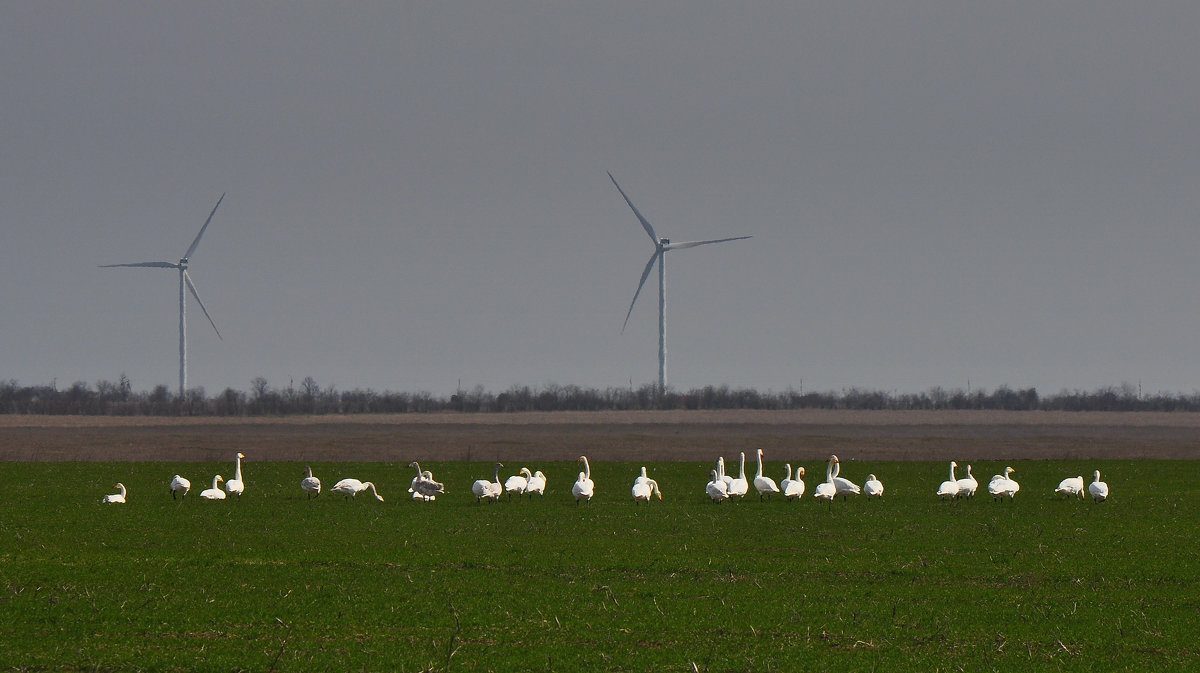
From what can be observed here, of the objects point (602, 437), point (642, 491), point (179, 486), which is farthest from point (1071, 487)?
point (602, 437)

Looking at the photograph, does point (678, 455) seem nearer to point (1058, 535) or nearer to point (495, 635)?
point (1058, 535)

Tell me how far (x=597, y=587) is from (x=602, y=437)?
Answer: 73.7 m

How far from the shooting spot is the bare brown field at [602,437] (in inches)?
A: 2891

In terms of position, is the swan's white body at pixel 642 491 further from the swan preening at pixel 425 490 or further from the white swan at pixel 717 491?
the swan preening at pixel 425 490

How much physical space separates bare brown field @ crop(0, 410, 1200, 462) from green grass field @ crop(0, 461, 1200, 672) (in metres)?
34.1

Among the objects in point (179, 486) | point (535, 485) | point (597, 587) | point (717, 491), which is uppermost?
point (179, 486)

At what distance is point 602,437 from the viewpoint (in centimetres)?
9538

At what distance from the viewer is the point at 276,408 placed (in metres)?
149

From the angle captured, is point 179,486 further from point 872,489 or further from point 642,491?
point 872,489

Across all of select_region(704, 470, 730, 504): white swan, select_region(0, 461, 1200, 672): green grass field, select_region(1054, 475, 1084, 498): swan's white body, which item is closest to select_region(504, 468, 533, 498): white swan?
A: select_region(0, 461, 1200, 672): green grass field

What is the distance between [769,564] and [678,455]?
4785cm

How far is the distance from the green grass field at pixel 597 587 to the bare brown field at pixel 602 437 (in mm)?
34093

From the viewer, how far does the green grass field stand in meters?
16.7

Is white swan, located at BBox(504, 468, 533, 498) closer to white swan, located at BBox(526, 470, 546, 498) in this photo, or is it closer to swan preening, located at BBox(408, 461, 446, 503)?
white swan, located at BBox(526, 470, 546, 498)
